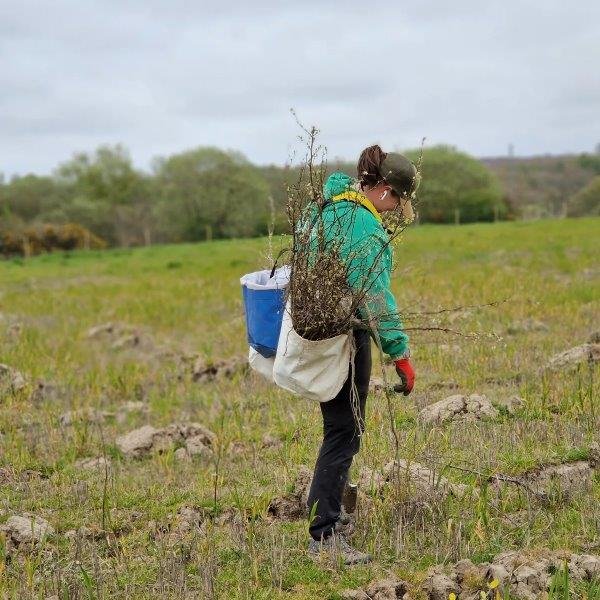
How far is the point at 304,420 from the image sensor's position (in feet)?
20.6

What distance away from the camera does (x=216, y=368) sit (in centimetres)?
884

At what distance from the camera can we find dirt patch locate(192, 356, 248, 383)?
8633 mm

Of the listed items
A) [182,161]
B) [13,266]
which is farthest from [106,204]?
[13,266]

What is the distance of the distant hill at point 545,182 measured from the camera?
58094 millimetres

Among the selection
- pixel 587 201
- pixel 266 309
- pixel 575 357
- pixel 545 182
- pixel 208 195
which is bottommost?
pixel 575 357

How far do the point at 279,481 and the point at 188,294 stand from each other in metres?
11.0

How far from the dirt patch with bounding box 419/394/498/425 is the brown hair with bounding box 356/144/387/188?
2.28 meters

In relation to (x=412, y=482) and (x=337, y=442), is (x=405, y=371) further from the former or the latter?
(x=412, y=482)

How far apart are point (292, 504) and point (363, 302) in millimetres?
1547

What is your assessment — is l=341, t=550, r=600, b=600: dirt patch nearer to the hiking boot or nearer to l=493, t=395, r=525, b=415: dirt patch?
the hiking boot

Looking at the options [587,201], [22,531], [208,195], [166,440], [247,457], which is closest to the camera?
→ [22,531]

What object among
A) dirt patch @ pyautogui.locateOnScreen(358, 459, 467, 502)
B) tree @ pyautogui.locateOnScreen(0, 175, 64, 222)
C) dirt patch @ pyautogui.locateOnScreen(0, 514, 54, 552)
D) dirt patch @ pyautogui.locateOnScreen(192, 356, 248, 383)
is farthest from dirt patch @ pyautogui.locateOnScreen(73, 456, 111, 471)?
tree @ pyautogui.locateOnScreen(0, 175, 64, 222)

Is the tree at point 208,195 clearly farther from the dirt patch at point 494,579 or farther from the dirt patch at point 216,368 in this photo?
the dirt patch at point 494,579

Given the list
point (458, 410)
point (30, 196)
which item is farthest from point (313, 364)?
point (30, 196)
